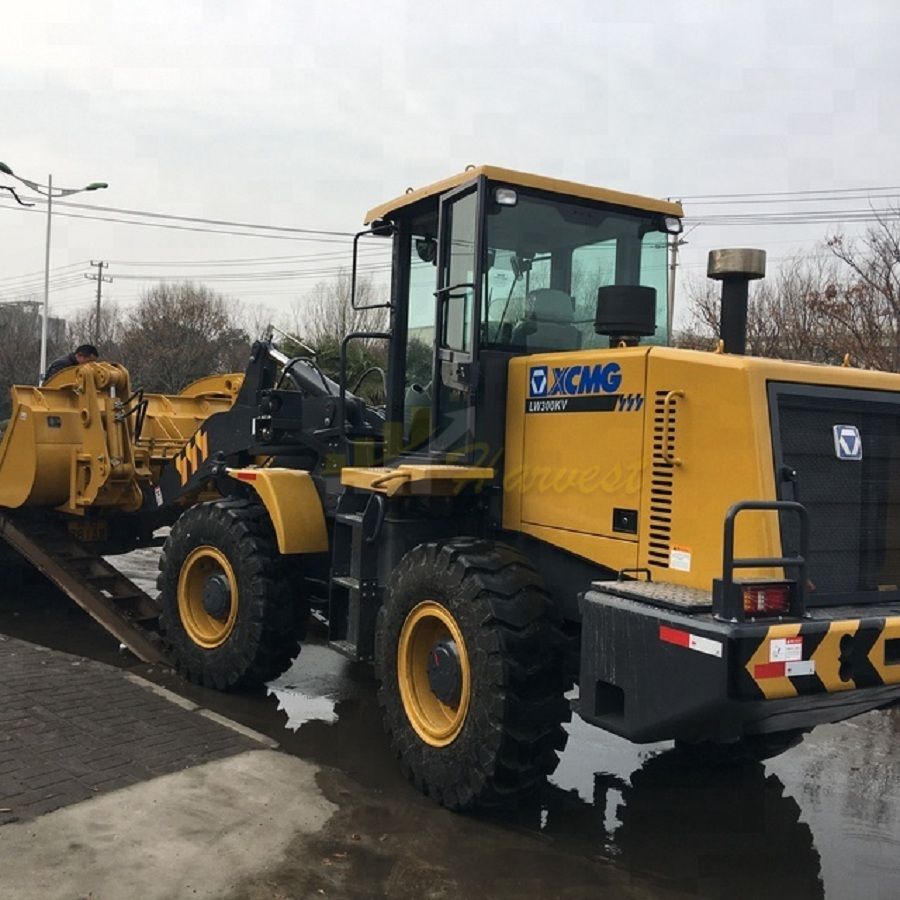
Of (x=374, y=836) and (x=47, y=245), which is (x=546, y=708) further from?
(x=47, y=245)

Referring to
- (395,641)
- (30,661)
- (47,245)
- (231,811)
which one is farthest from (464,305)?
(47,245)

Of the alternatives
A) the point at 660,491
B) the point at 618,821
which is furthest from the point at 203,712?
the point at 660,491

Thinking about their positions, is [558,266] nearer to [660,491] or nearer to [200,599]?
[660,491]

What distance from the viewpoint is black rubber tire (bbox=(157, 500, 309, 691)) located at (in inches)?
234

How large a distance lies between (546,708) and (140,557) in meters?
8.41

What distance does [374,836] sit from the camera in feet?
13.7

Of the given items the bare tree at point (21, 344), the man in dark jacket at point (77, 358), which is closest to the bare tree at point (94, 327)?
the bare tree at point (21, 344)

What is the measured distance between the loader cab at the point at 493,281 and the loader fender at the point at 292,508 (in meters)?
0.78

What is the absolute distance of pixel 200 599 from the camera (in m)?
6.59

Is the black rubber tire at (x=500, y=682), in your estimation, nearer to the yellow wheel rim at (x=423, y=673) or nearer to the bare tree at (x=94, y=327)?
the yellow wheel rim at (x=423, y=673)

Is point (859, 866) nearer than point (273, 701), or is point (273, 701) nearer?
point (859, 866)

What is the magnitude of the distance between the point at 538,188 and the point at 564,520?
1758mm

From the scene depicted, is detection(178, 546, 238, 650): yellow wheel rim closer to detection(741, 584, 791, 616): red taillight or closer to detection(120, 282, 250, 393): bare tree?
detection(741, 584, 791, 616): red taillight

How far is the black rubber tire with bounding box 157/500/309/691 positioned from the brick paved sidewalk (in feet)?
1.45
